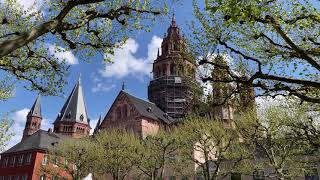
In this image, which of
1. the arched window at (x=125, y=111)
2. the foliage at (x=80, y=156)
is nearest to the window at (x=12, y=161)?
the arched window at (x=125, y=111)

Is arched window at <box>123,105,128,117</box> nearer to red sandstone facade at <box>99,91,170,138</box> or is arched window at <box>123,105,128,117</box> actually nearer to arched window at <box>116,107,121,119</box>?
red sandstone facade at <box>99,91,170,138</box>

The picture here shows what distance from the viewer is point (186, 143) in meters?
35.5

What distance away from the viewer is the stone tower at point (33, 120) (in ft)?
338

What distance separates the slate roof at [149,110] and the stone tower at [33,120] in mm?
48211

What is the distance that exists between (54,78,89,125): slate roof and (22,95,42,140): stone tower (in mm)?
14657

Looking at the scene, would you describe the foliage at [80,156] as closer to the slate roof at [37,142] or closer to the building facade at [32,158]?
the building facade at [32,158]

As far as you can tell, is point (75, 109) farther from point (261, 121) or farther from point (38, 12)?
point (38, 12)

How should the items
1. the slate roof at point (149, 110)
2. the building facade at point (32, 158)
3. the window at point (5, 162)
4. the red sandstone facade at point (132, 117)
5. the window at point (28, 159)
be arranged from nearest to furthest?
the red sandstone facade at point (132, 117), the building facade at point (32, 158), the slate roof at point (149, 110), the window at point (28, 159), the window at point (5, 162)

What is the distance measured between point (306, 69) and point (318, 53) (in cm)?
271

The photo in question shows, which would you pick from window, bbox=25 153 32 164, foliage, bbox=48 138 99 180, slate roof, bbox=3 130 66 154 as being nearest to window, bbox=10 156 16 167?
slate roof, bbox=3 130 66 154

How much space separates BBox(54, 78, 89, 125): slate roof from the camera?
92.8 m

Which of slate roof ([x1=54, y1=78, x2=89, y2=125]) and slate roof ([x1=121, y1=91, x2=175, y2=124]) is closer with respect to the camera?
slate roof ([x1=121, y1=91, x2=175, y2=124])

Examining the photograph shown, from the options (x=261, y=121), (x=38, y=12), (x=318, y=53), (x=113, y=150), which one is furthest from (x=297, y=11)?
(x=113, y=150)

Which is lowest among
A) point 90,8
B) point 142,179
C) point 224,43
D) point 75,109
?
point 142,179
